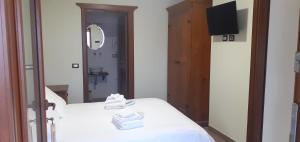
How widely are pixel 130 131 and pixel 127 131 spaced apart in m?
0.03

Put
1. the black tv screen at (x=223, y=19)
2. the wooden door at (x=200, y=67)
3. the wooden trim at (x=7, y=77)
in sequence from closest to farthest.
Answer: the wooden trim at (x=7, y=77), the black tv screen at (x=223, y=19), the wooden door at (x=200, y=67)

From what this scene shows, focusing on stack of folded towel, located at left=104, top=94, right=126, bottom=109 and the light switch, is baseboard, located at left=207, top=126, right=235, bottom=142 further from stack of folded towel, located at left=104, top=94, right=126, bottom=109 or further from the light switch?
the light switch

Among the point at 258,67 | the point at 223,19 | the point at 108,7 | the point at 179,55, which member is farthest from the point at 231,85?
the point at 108,7

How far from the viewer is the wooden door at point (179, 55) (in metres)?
3.84

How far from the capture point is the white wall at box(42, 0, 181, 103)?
4.05 m

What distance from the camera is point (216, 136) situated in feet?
11.4

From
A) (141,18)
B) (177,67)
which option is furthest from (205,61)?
(141,18)

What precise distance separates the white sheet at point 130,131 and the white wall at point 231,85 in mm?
969

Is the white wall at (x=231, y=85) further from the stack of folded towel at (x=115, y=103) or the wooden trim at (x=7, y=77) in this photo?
the wooden trim at (x=7, y=77)

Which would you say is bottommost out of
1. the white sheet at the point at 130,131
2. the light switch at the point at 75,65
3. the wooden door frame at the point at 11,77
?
the white sheet at the point at 130,131

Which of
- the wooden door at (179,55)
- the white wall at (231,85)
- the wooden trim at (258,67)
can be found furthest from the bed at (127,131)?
the wooden door at (179,55)

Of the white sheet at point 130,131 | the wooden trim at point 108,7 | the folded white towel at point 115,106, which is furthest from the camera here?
the wooden trim at point 108,7

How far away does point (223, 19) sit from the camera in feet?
10.2

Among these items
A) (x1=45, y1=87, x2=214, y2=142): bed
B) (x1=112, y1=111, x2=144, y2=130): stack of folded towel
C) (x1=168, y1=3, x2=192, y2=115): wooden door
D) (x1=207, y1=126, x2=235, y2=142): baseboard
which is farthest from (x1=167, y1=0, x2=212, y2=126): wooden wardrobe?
(x1=112, y1=111, x2=144, y2=130): stack of folded towel
